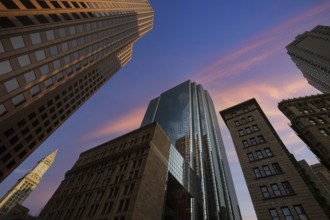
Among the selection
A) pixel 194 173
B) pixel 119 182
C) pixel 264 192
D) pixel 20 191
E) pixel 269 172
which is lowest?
pixel 264 192

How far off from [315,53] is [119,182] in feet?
554

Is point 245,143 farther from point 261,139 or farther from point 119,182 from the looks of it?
point 119,182

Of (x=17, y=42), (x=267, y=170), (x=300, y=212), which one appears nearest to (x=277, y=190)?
(x=267, y=170)

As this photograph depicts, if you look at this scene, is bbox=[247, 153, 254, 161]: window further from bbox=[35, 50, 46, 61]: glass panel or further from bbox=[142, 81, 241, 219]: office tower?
bbox=[35, 50, 46, 61]: glass panel

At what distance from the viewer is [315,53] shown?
502 ft

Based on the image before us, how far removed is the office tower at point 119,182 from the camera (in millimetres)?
52275

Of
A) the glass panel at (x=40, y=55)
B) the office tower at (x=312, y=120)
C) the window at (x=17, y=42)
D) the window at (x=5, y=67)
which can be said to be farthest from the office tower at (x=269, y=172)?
the window at (x=17, y=42)

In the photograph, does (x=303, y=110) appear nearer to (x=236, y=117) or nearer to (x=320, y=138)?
(x=320, y=138)

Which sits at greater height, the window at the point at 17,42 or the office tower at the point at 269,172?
the window at the point at 17,42

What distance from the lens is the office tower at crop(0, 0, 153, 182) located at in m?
41.2

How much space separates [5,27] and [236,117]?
185ft

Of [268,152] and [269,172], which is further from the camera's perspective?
[268,152]

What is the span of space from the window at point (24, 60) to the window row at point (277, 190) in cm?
5408

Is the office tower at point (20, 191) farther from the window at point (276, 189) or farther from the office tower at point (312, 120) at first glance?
the office tower at point (312, 120)
